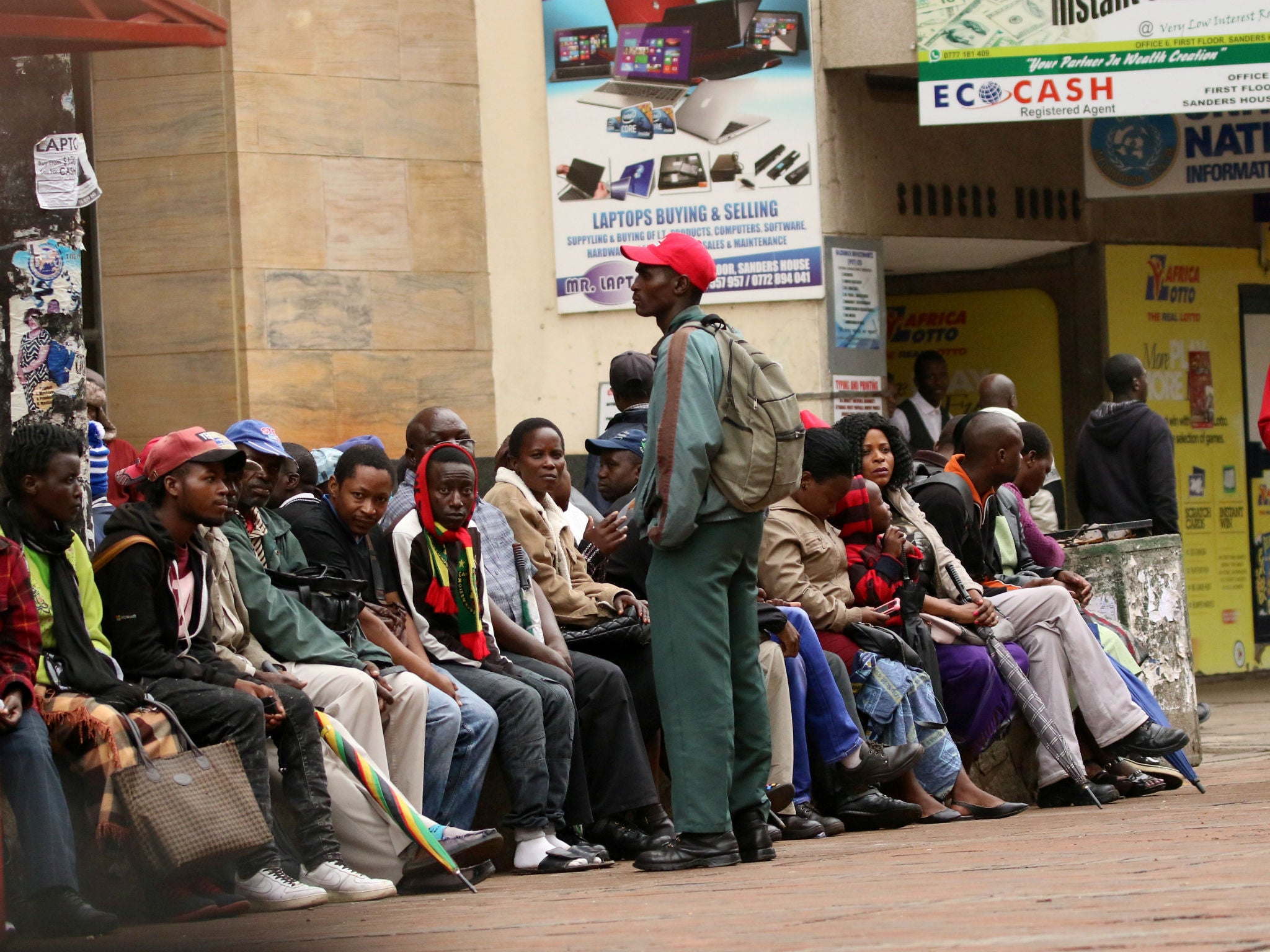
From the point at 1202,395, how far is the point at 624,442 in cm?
797

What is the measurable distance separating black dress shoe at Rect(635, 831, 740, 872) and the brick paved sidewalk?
0.06 metres

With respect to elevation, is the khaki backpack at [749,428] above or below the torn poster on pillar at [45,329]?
below

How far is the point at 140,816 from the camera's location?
5508 millimetres

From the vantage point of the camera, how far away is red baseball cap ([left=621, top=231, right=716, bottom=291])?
21.1 feet

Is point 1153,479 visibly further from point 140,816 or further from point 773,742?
point 140,816

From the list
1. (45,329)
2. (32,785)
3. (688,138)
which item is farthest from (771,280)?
(32,785)

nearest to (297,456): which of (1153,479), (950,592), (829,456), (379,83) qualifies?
(829,456)

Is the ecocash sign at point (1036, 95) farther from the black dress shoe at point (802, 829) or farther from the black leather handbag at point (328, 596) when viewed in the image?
the black leather handbag at point (328, 596)

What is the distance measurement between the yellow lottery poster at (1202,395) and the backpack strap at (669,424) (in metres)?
8.72

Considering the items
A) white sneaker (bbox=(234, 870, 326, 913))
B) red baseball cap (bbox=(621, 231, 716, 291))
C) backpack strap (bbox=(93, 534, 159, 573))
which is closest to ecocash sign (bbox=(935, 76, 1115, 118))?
red baseball cap (bbox=(621, 231, 716, 291))

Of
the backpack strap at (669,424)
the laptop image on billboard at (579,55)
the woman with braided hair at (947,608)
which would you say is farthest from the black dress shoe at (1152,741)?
the laptop image on billboard at (579,55)

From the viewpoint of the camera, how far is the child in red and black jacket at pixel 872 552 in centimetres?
834

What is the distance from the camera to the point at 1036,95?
11.6 m

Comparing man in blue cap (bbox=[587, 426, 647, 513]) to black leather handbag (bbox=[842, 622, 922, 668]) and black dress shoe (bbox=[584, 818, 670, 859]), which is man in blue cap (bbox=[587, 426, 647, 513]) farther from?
black dress shoe (bbox=[584, 818, 670, 859])
